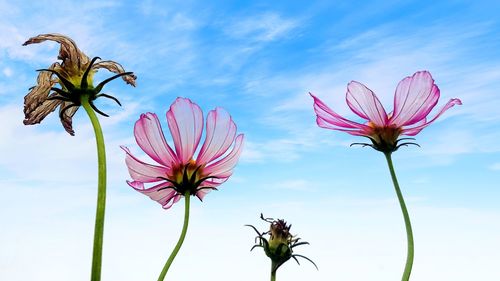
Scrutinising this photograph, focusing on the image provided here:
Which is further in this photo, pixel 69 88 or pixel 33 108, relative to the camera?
pixel 33 108

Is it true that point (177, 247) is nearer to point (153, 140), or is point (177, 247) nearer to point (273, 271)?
point (153, 140)

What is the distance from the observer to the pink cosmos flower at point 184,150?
141 centimetres

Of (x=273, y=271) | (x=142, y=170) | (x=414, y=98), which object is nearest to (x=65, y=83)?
(x=142, y=170)

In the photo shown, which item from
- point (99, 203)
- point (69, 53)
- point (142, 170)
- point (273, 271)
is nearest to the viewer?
point (99, 203)

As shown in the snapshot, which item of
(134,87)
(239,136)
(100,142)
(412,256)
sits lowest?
(412,256)

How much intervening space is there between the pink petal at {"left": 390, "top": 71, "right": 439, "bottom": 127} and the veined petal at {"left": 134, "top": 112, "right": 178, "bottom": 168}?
0.58 meters

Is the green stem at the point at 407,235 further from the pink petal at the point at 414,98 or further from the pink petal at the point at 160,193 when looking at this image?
the pink petal at the point at 160,193

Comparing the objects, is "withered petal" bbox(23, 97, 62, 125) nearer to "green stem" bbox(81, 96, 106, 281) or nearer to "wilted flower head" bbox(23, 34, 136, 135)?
"wilted flower head" bbox(23, 34, 136, 135)

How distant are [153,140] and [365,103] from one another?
54 centimetres

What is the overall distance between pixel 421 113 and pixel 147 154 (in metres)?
0.69

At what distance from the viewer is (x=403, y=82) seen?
4.94ft

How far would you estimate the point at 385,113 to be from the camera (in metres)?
1.52

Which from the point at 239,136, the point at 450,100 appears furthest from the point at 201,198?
the point at 450,100

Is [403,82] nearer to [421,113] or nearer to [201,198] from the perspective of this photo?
[421,113]
